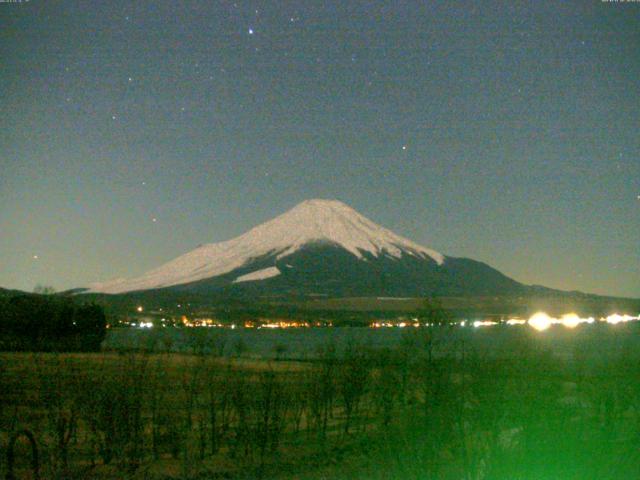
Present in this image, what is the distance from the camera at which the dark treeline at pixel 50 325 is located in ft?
141

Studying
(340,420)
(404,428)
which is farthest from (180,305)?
(404,428)

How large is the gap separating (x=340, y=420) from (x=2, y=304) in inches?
1343

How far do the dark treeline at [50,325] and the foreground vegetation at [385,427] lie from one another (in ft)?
77.0

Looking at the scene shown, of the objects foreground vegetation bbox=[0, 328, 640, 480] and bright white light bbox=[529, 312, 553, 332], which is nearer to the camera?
foreground vegetation bbox=[0, 328, 640, 480]

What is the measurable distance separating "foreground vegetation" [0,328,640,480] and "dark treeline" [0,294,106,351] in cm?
2346

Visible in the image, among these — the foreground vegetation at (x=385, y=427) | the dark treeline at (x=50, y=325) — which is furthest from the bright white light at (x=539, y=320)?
the dark treeline at (x=50, y=325)

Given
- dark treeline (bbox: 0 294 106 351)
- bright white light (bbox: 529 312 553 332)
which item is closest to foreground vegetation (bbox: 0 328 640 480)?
bright white light (bbox: 529 312 553 332)

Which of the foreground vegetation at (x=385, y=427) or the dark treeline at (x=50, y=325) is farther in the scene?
the dark treeline at (x=50, y=325)

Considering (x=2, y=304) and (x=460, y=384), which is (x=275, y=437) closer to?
(x=460, y=384)

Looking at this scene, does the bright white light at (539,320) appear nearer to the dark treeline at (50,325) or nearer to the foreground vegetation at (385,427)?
the foreground vegetation at (385,427)

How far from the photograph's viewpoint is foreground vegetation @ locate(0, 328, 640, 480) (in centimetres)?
689

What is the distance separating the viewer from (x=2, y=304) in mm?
46844

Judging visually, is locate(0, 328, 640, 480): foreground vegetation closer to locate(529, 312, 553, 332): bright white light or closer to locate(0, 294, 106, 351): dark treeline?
locate(529, 312, 553, 332): bright white light

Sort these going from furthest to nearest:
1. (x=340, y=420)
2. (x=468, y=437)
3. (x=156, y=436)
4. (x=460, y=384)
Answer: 1. (x=340, y=420)
2. (x=156, y=436)
3. (x=460, y=384)
4. (x=468, y=437)
